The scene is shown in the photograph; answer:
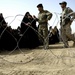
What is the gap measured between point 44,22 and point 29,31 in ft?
3.75

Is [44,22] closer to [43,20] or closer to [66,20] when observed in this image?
[43,20]

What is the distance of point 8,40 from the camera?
11164 millimetres

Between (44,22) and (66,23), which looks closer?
(66,23)

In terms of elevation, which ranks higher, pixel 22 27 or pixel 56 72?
pixel 22 27

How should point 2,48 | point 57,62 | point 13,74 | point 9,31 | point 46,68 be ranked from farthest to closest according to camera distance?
1. point 9,31
2. point 2,48
3. point 57,62
4. point 46,68
5. point 13,74

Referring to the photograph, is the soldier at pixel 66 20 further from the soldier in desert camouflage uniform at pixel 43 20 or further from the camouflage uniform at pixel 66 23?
the soldier in desert camouflage uniform at pixel 43 20

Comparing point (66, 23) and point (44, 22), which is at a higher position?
point (44, 22)

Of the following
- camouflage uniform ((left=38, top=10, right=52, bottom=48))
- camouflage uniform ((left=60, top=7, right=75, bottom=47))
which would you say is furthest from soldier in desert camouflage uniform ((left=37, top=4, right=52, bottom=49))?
camouflage uniform ((left=60, top=7, right=75, bottom=47))

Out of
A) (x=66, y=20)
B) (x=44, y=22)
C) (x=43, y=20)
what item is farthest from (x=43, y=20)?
(x=66, y=20)

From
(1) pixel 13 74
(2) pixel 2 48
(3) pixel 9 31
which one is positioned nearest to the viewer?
(1) pixel 13 74

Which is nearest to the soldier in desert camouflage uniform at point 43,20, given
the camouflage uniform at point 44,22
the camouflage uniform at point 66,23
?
the camouflage uniform at point 44,22

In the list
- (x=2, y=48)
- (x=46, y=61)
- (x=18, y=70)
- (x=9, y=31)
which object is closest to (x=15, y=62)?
(x=46, y=61)

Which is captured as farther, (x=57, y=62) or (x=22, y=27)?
(x=22, y=27)

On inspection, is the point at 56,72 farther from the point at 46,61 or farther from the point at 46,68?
the point at 46,61
